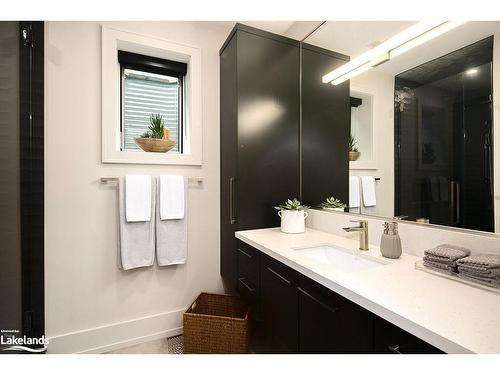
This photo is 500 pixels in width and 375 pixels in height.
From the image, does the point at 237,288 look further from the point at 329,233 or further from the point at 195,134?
the point at 195,134

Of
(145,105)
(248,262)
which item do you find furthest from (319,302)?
(145,105)

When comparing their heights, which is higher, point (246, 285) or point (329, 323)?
point (329, 323)

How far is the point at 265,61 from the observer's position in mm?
1655

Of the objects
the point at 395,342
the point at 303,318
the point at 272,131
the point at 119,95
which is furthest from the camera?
the point at 119,95

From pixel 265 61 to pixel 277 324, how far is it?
167 cm

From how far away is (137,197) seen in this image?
159 centimetres

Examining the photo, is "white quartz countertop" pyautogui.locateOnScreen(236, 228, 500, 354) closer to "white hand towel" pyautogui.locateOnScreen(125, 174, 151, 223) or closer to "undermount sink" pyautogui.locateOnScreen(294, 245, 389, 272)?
"undermount sink" pyautogui.locateOnScreen(294, 245, 389, 272)

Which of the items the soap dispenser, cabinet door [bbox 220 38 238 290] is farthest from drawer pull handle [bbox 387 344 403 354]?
cabinet door [bbox 220 38 238 290]

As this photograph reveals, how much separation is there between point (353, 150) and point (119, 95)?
1773 millimetres

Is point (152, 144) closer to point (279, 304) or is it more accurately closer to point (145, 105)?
point (145, 105)

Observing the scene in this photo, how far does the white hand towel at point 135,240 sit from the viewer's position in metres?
1.57

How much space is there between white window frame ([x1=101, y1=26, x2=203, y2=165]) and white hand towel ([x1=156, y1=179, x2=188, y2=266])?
0.76ft

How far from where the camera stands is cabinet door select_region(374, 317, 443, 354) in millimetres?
554
